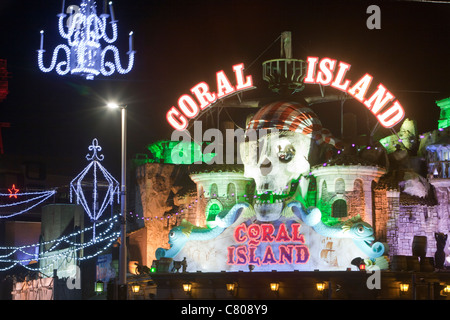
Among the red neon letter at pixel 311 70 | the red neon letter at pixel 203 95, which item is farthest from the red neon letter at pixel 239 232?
the red neon letter at pixel 311 70

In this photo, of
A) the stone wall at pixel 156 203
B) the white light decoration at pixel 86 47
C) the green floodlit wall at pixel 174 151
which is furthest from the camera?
the green floodlit wall at pixel 174 151

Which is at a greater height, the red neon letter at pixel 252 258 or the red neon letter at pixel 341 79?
the red neon letter at pixel 341 79

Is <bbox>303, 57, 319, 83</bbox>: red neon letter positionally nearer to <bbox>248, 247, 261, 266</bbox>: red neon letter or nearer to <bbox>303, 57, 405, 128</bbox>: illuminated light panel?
<bbox>303, 57, 405, 128</bbox>: illuminated light panel

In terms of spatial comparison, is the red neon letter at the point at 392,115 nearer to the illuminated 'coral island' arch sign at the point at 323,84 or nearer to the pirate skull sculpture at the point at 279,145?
the illuminated 'coral island' arch sign at the point at 323,84

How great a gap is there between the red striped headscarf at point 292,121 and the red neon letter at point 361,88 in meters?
3.13

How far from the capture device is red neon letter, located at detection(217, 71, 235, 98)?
5473 cm

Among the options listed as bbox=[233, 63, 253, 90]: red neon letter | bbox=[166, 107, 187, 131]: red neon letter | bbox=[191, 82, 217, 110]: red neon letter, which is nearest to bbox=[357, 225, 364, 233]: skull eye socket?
bbox=[233, 63, 253, 90]: red neon letter

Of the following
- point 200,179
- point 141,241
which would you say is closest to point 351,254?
point 200,179

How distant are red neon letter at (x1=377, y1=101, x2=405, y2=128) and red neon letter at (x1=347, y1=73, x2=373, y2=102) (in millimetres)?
1884

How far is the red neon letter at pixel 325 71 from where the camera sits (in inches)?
2109

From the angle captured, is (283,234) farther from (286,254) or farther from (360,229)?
(360,229)

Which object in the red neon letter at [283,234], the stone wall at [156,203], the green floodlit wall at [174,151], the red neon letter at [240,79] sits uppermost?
the red neon letter at [240,79]

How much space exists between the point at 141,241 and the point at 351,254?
17.8 m
